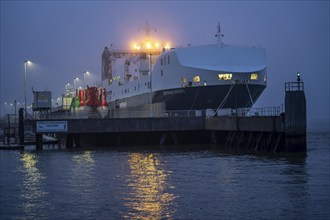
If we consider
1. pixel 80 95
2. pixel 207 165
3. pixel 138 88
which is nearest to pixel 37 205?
pixel 207 165

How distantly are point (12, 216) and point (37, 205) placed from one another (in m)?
1.99

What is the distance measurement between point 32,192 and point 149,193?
5704 millimetres

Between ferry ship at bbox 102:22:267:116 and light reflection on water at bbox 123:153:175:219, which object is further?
ferry ship at bbox 102:22:267:116

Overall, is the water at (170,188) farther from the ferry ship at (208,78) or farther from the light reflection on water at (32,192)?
the ferry ship at (208,78)

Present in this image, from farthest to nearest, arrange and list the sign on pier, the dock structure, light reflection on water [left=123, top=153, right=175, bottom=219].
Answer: the sign on pier → the dock structure → light reflection on water [left=123, top=153, right=175, bottom=219]

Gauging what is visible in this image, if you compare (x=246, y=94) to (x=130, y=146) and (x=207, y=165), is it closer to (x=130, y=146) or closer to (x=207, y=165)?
(x=130, y=146)

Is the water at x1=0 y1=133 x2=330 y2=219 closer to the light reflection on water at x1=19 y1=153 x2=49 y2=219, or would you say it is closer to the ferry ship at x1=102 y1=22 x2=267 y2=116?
the light reflection on water at x1=19 y1=153 x2=49 y2=219

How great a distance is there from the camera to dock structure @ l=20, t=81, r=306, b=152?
155ft

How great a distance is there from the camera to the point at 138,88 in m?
82.4

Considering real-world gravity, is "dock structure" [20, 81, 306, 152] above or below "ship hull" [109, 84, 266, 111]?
below

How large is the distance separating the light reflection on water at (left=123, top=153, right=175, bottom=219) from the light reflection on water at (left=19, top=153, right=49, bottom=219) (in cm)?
358

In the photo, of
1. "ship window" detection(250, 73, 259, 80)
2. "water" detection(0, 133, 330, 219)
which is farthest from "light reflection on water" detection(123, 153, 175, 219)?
"ship window" detection(250, 73, 259, 80)

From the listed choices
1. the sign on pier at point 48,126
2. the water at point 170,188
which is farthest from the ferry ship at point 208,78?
the water at point 170,188

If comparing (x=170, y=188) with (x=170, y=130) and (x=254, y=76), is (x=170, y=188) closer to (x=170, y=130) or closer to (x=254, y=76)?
(x=170, y=130)
